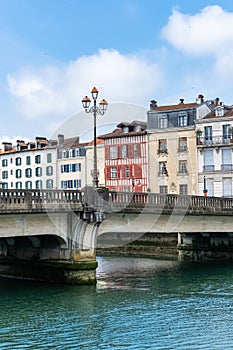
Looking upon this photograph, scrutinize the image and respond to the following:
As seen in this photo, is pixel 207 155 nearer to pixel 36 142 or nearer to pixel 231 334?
pixel 36 142

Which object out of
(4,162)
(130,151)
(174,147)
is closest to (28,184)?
(4,162)

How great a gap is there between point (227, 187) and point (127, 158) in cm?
1154

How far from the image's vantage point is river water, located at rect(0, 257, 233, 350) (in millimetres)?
21031

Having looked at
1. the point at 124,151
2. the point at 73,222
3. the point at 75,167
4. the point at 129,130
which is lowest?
the point at 73,222

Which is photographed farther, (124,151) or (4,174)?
(4,174)

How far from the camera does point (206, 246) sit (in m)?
48.5

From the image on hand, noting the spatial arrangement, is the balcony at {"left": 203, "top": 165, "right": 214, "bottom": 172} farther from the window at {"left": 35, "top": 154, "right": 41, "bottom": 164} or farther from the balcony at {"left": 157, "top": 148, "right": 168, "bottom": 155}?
the window at {"left": 35, "top": 154, "right": 41, "bottom": 164}

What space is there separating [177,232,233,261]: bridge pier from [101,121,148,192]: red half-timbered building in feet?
49.5

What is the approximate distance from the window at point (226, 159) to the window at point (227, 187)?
1.13m

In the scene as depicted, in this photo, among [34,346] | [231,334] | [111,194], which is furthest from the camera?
[111,194]

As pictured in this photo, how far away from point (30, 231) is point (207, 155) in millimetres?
32898

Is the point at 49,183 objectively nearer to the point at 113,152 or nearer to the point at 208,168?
the point at 113,152

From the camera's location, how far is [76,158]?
245 feet

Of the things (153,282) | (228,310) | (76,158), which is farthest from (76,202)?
(76,158)
